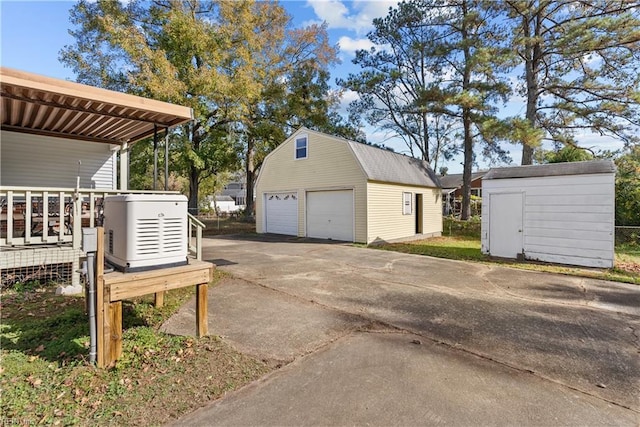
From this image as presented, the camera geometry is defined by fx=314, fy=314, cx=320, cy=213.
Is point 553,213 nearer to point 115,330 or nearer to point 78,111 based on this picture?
point 115,330

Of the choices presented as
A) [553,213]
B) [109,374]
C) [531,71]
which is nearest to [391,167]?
[553,213]

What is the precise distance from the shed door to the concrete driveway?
7.51 ft

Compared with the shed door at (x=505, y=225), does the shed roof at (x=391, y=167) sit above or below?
above

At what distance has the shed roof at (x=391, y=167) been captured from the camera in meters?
12.6

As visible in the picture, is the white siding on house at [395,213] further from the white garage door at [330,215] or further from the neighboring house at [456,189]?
the neighboring house at [456,189]

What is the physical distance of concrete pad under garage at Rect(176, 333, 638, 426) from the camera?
2.25 metres

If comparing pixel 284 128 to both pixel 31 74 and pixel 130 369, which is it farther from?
pixel 130 369

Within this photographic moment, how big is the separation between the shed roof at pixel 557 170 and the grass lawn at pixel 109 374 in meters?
8.78

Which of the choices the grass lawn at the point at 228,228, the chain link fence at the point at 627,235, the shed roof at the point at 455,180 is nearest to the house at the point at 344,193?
the grass lawn at the point at 228,228

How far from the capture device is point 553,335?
12.4 ft

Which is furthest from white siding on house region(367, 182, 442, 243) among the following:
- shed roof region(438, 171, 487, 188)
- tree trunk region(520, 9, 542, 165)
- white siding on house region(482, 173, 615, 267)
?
shed roof region(438, 171, 487, 188)

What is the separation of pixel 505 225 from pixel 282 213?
9803 mm

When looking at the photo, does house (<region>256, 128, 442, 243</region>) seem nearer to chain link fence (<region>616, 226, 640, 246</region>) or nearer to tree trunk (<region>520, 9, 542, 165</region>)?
tree trunk (<region>520, 9, 542, 165</region>)

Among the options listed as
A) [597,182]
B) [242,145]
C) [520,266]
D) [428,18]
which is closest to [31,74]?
[520,266]
